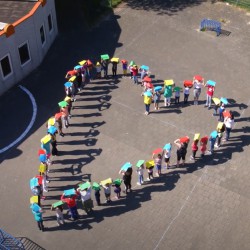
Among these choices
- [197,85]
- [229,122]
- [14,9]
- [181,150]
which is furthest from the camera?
[14,9]

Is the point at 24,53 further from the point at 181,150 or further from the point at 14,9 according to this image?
the point at 181,150

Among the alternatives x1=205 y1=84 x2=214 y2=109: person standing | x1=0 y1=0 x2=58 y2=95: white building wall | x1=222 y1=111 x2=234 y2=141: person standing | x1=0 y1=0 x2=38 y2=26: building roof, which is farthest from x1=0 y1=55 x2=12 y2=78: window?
x1=222 y1=111 x2=234 y2=141: person standing

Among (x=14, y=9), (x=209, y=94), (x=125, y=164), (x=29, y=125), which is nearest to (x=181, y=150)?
(x=125, y=164)

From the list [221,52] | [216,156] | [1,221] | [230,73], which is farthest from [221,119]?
[1,221]

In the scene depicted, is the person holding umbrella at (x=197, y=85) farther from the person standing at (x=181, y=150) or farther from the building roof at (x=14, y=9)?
the building roof at (x=14, y=9)

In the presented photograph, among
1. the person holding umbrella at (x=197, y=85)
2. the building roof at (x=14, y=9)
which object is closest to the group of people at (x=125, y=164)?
the person holding umbrella at (x=197, y=85)

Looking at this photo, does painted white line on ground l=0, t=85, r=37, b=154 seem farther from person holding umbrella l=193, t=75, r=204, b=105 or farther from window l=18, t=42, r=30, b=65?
person holding umbrella l=193, t=75, r=204, b=105

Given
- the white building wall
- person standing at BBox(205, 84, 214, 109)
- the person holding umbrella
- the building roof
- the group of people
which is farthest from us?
the building roof
